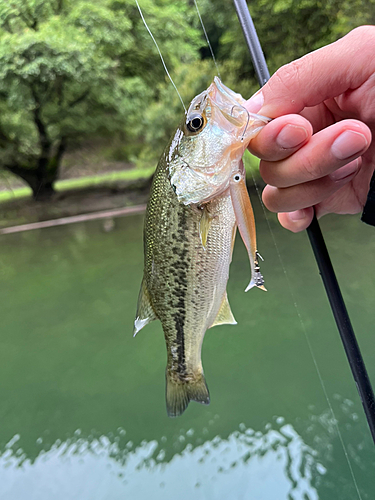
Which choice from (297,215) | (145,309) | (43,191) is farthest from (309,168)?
(43,191)

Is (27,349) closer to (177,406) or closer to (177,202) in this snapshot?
(177,406)

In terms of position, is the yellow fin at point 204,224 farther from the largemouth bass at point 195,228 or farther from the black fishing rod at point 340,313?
the black fishing rod at point 340,313

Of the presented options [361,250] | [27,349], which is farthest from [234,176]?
[361,250]

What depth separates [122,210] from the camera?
30.7ft

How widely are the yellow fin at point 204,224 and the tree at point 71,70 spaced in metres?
9.10

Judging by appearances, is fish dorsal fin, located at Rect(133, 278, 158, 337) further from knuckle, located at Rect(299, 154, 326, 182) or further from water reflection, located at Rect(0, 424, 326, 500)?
water reflection, located at Rect(0, 424, 326, 500)

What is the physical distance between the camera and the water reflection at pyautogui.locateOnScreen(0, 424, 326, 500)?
2.02 meters

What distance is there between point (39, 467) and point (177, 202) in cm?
228

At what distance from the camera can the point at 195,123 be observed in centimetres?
86

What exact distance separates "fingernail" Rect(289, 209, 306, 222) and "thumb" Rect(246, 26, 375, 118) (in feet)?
1.50

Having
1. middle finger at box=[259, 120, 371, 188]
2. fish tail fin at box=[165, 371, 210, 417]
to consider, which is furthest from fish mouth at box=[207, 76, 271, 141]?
fish tail fin at box=[165, 371, 210, 417]

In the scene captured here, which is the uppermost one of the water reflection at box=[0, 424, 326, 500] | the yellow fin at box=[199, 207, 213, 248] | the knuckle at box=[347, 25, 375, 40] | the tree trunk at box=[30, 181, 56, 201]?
the tree trunk at box=[30, 181, 56, 201]

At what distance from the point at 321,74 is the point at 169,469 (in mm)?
2292

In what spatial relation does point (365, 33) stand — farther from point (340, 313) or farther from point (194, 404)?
point (194, 404)
